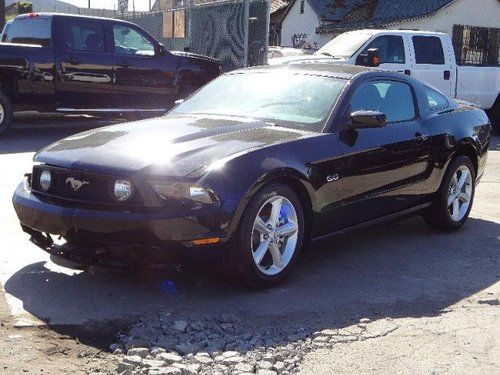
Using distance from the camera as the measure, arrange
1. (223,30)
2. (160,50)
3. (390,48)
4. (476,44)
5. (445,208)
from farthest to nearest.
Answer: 1. (476,44)
2. (223,30)
3. (390,48)
4. (160,50)
5. (445,208)

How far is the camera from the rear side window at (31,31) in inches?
471

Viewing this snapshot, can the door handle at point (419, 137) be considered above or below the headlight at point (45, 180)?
above

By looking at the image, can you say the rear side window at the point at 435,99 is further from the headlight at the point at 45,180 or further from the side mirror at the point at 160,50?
the side mirror at the point at 160,50

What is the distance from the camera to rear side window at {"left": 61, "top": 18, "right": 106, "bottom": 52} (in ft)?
39.4

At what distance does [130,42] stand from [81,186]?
8561 millimetres

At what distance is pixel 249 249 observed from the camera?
4.69 meters

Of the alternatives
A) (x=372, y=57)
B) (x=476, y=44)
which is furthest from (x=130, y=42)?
(x=476, y=44)

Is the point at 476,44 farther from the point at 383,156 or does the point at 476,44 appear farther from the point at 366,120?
the point at 366,120

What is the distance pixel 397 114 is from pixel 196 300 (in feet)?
8.57

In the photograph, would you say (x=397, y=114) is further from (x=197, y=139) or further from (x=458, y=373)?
(x=458, y=373)

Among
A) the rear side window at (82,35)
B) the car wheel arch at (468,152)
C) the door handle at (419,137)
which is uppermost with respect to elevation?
the rear side window at (82,35)

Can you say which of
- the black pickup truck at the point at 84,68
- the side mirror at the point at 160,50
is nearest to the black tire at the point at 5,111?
the black pickup truck at the point at 84,68

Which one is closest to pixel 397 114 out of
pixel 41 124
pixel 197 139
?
pixel 197 139

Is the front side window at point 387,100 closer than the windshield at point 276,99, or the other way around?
the windshield at point 276,99
